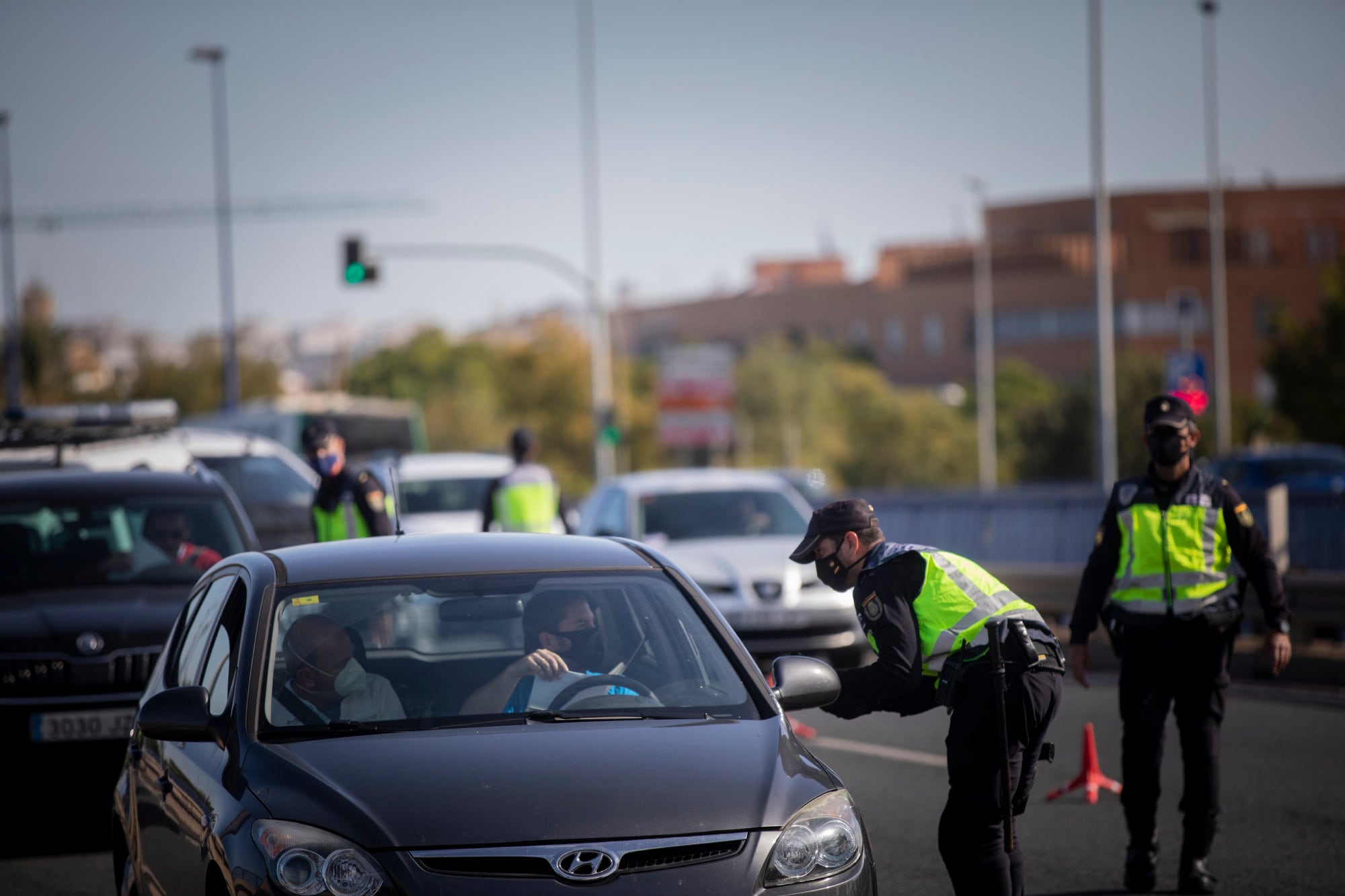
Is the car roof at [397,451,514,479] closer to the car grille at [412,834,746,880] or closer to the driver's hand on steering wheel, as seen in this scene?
the driver's hand on steering wheel

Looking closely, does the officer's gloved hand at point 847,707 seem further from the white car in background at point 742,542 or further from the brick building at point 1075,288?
the brick building at point 1075,288

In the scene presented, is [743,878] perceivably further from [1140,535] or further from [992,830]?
[1140,535]

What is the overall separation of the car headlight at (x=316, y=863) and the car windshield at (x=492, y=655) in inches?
21.9

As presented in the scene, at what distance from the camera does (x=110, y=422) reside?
1269cm

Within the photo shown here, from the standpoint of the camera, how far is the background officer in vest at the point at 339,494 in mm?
10875

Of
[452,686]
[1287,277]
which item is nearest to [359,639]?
[452,686]

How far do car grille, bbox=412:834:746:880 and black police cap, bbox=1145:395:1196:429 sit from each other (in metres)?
3.35

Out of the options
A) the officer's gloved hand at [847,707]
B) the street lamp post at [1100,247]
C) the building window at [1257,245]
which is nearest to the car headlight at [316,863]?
the officer's gloved hand at [847,707]

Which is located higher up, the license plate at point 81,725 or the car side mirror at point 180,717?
the car side mirror at point 180,717

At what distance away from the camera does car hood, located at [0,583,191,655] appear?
25.7 feet

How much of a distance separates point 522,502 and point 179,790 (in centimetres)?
812

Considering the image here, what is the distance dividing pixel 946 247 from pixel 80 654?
367ft

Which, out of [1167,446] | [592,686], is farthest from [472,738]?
[1167,446]

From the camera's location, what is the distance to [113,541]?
30.1 ft
